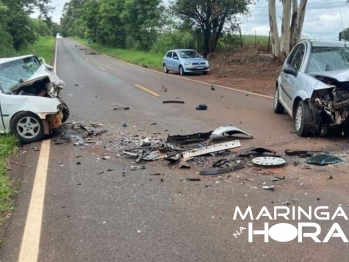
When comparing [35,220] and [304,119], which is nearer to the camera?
[35,220]

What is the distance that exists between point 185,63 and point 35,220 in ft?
69.1

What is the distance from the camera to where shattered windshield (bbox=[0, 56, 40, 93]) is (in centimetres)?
796

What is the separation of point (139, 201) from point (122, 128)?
4.32 m

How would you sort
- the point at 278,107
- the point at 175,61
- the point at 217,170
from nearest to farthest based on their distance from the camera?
the point at 217,170
the point at 278,107
the point at 175,61

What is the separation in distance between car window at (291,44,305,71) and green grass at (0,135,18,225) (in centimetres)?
581

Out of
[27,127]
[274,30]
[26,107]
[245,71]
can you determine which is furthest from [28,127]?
[274,30]

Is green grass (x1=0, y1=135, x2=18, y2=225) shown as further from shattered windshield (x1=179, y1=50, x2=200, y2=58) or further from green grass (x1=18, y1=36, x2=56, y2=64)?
green grass (x1=18, y1=36, x2=56, y2=64)

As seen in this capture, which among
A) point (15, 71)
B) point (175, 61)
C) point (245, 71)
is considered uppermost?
point (15, 71)

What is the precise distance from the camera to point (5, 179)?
18.7 feet

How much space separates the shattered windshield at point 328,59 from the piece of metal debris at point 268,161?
2.72 m

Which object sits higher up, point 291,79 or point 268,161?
point 291,79

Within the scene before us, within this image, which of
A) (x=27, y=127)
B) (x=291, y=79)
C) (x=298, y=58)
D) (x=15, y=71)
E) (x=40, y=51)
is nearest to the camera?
(x=27, y=127)
